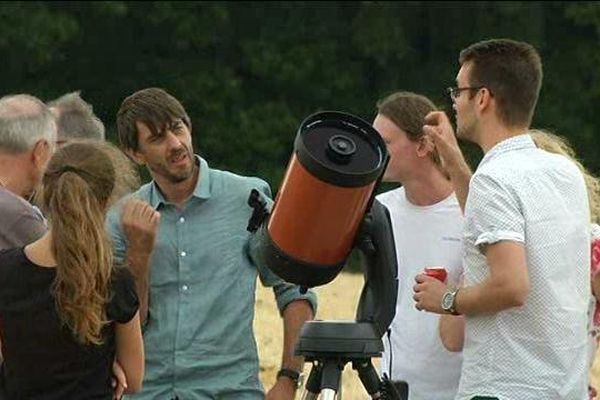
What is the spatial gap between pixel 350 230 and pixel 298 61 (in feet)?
87.2

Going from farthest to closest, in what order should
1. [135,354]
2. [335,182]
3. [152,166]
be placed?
[152,166]
[135,354]
[335,182]

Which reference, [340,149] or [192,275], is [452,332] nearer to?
[340,149]

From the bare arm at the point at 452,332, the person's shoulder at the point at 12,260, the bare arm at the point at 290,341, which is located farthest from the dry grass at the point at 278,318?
the person's shoulder at the point at 12,260

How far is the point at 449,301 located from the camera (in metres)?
4.31

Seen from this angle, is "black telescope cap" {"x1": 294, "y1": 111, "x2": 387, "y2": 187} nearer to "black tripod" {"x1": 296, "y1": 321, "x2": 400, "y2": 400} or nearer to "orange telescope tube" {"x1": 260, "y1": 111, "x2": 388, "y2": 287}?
"orange telescope tube" {"x1": 260, "y1": 111, "x2": 388, "y2": 287}

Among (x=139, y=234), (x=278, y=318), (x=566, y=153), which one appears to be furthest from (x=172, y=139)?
(x=278, y=318)

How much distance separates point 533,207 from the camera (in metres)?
4.27

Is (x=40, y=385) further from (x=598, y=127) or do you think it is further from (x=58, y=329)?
(x=598, y=127)

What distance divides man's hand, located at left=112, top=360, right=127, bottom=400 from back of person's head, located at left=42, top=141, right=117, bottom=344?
15 cm

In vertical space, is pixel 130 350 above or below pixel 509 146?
below

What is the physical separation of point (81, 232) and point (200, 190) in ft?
2.65

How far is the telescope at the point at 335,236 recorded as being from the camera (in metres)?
4.15

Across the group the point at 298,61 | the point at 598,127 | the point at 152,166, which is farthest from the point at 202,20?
the point at 152,166

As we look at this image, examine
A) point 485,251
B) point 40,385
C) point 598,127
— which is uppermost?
point 485,251
